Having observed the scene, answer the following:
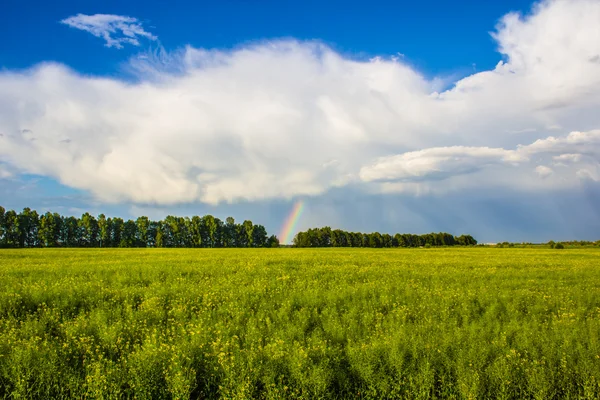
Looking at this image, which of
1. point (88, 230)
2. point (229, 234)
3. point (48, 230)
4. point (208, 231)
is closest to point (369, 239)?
point (229, 234)

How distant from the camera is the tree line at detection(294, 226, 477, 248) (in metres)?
138

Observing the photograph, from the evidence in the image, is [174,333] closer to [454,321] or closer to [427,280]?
[454,321]

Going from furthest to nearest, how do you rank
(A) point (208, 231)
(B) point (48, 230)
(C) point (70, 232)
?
(A) point (208, 231), (C) point (70, 232), (B) point (48, 230)

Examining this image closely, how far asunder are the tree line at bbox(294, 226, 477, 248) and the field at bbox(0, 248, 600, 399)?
118785mm

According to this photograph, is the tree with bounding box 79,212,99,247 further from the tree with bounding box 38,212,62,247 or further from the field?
the field

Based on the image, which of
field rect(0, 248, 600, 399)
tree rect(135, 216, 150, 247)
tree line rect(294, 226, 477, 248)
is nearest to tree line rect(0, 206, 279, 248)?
tree rect(135, 216, 150, 247)

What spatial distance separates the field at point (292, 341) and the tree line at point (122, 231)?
104m

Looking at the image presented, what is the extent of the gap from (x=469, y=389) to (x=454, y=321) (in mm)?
4896

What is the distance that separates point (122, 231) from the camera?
120 metres

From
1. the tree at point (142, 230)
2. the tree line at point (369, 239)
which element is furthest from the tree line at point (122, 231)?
the tree line at point (369, 239)

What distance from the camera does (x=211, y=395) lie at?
745 cm

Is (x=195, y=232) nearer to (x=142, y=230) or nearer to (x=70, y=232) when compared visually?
(x=142, y=230)

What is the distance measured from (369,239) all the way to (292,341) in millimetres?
137897

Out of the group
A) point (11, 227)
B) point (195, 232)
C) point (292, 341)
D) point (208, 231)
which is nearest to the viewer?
point (292, 341)
